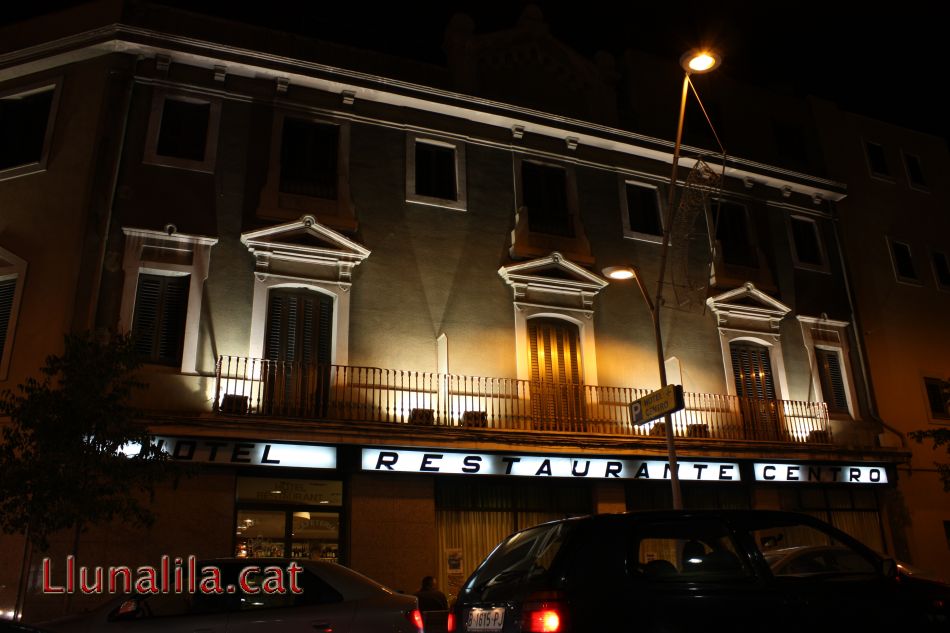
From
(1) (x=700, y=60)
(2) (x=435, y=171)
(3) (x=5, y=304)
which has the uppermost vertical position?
(2) (x=435, y=171)

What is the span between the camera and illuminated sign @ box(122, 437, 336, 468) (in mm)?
13711

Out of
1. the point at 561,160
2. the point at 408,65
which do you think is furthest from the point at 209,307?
the point at 561,160

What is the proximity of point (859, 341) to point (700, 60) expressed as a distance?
1139 centimetres

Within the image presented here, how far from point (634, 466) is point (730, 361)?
13.7 ft

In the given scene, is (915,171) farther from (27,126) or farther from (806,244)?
(27,126)

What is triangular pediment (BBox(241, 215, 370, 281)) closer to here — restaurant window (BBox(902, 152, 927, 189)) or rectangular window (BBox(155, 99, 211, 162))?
rectangular window (BBox(155, 99, 211, 162))

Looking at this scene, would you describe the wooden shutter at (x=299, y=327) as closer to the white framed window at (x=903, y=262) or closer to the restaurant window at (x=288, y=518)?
the restaurant window at (x=288, y=518)

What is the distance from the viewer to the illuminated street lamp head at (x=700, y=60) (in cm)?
1311

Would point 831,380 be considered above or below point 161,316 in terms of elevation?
below

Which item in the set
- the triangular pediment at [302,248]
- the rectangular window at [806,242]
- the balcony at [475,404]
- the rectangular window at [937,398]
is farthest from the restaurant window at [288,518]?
the rectangular window at [937,398]

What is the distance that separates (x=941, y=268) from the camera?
24.0 meters

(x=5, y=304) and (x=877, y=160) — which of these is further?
(x=877, y=160)

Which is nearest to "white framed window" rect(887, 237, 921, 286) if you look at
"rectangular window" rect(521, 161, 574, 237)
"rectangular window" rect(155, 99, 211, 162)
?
"rectangular window" rect(521, 161, 574, 237)

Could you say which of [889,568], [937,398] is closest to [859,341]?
[937,398]
